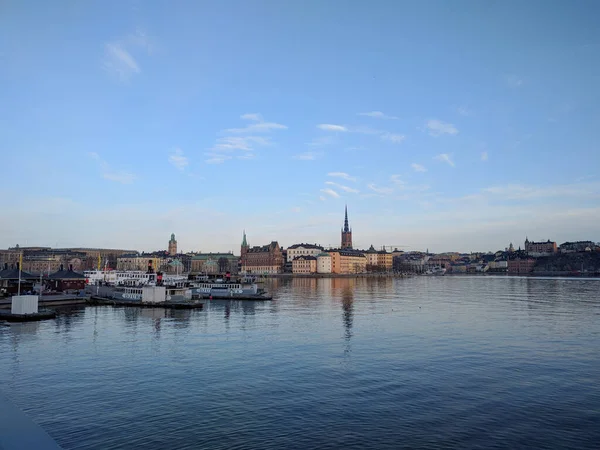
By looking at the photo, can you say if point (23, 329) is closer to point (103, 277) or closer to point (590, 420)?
point (590, 420)

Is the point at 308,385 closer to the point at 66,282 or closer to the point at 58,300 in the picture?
the point at 58,300

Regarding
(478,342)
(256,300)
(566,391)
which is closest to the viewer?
(566,391)

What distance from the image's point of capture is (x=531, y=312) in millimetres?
57812

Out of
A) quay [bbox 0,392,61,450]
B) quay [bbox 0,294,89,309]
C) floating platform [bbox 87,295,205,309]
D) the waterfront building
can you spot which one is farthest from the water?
the waterfront building

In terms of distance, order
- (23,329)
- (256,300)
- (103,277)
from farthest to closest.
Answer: (103,277) → (256,300) → (23,329)

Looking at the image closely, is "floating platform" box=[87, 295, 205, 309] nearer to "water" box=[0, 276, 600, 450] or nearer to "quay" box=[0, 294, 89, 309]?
"quay" box=[0, 294, 89, 309]

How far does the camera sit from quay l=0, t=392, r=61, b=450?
814cm

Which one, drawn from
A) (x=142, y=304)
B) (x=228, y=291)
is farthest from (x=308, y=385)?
(x=228, y=291)

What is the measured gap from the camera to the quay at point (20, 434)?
26.7 feet

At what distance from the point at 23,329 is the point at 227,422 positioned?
32.5m

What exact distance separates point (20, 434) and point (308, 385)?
641 inches

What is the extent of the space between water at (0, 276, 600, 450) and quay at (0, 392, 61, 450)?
7138mm

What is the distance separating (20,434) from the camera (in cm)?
871

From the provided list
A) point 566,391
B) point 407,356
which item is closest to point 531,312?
point 407,356
